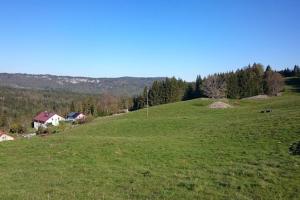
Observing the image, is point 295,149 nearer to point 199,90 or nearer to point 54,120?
point 199,90

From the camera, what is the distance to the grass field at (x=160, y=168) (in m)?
13.2

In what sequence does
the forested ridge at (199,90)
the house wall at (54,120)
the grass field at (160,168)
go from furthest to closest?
the house wall at (54,120), the forested ridge at (199,90), the grass field at (160,168)

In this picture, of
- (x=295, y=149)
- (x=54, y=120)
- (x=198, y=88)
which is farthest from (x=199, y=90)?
(x=295, y=149)

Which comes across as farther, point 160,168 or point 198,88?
point 198,88

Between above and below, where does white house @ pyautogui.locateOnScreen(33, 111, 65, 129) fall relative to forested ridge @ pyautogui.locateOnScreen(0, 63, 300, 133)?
below

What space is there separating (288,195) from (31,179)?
11914 mm

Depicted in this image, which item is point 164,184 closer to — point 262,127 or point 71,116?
point 262,127

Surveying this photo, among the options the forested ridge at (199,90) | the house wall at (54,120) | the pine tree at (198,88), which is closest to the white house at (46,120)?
the house wall at (54,120)

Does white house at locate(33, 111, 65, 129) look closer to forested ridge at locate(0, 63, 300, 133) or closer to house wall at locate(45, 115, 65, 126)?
house wall at locate(45, 115, 65, 126)

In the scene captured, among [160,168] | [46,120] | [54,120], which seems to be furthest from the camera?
[54,120]

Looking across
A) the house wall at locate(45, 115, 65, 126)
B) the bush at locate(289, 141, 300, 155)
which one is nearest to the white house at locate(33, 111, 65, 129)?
the house wall at locate(45, 115, 65, 126)

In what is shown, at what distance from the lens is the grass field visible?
43.5 feet

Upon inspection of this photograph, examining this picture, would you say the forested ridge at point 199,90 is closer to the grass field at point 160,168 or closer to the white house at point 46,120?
the white house at point 46,120

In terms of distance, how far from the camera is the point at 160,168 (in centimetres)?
1819
